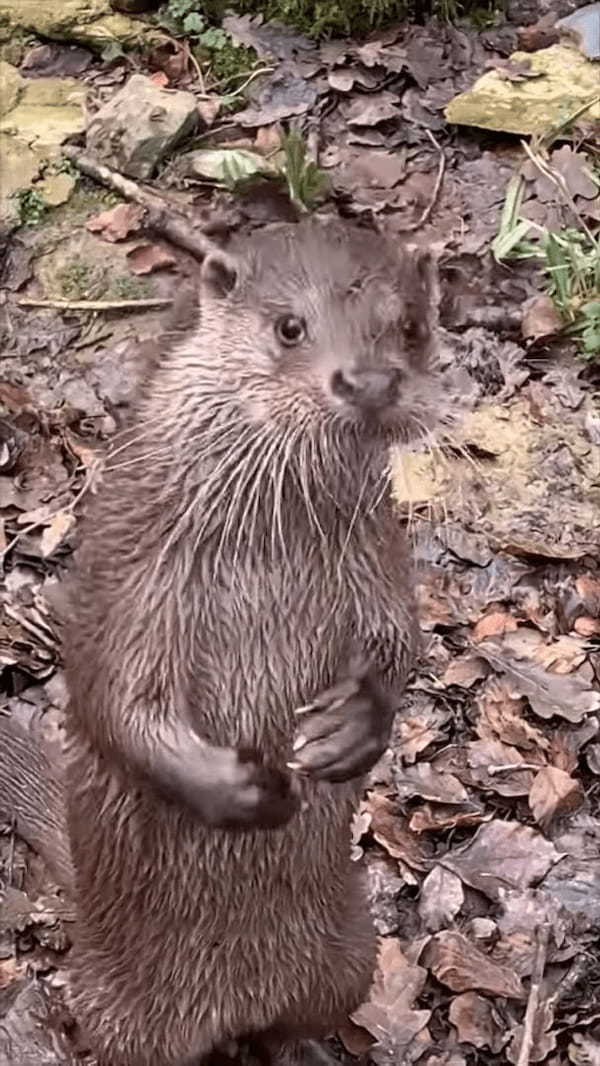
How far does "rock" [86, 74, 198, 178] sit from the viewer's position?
4.87 m

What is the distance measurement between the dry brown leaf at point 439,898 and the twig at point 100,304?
1.84m

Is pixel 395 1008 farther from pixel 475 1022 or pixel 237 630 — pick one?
pixel 237 630

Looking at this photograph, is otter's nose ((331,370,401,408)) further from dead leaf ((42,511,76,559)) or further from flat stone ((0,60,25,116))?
flat stone ((0,60,25,116))

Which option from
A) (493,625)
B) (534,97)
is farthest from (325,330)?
(534,97)

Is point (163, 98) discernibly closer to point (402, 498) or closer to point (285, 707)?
point (402, 498)

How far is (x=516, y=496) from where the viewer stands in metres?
4.07

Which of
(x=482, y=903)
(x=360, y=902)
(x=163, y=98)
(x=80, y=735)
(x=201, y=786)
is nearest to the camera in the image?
(x=201, y=786)

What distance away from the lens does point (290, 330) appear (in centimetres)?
202

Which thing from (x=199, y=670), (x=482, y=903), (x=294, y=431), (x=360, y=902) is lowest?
(x=482, y=903)

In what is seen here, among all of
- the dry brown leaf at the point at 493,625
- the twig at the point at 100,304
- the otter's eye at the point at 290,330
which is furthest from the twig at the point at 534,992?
the twig at the point at 100,304

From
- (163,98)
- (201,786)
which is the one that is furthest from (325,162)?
(201,786)

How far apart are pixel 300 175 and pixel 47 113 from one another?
91 centimetres

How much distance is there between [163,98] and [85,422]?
1.21m

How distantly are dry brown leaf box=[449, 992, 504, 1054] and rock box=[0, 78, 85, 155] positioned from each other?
9.41 feet
